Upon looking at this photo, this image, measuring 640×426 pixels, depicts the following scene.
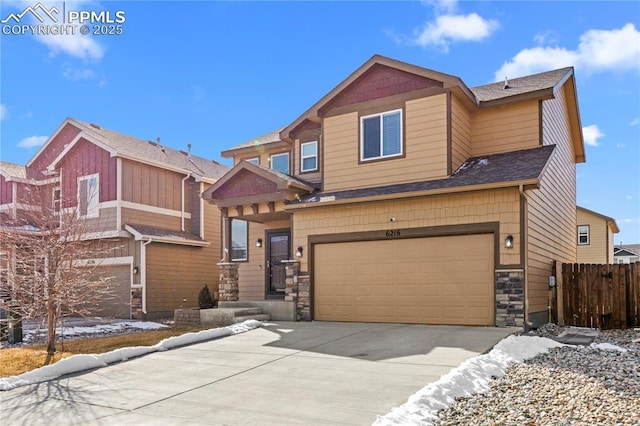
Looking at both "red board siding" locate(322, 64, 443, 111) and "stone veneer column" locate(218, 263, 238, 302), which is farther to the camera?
"stone veneer column" locate(218, 263, 238, 302)

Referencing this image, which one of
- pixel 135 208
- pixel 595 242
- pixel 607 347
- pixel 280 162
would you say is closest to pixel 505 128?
pixel 607 347

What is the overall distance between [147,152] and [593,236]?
2392 centimetres

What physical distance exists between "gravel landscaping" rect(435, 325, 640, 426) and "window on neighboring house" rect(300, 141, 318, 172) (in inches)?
353

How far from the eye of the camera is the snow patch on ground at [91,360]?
7.14m

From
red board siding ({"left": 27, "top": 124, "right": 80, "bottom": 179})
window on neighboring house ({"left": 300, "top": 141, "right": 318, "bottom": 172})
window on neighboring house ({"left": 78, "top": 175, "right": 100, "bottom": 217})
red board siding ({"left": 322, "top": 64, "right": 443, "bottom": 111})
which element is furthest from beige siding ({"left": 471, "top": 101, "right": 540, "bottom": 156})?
red board siding ({"left": 27, "top": 124, "right": 80, "bottom": 179})

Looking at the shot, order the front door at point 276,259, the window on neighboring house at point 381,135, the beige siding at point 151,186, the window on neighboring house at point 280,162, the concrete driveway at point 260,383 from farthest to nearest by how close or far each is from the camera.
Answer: the beige siding at point 151,186, the window on neighboring house at point 280,162, the front door at point 276,259, the window on neighboring house at point 381,135, the concrete driveway at point 260,383

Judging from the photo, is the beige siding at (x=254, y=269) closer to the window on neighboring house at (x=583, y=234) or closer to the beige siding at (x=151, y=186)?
the beige siding at (x=151, y=186)

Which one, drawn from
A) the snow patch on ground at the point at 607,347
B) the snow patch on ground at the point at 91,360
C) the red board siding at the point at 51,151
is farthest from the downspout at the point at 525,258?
the red board siding at the point at 51,151

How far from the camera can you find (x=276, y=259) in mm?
15828

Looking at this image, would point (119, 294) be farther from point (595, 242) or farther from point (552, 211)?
point (595, 242)

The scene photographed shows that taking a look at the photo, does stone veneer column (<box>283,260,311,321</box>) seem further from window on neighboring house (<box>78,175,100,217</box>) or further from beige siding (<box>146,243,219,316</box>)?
window on neighboring house (<box>78,175,100,217</box>)

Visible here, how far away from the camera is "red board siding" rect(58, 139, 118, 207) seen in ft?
57.4

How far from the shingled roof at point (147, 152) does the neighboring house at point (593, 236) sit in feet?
66.6

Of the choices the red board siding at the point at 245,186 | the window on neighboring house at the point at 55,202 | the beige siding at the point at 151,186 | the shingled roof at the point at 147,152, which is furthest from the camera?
the shingled roof at the point at 147,152
